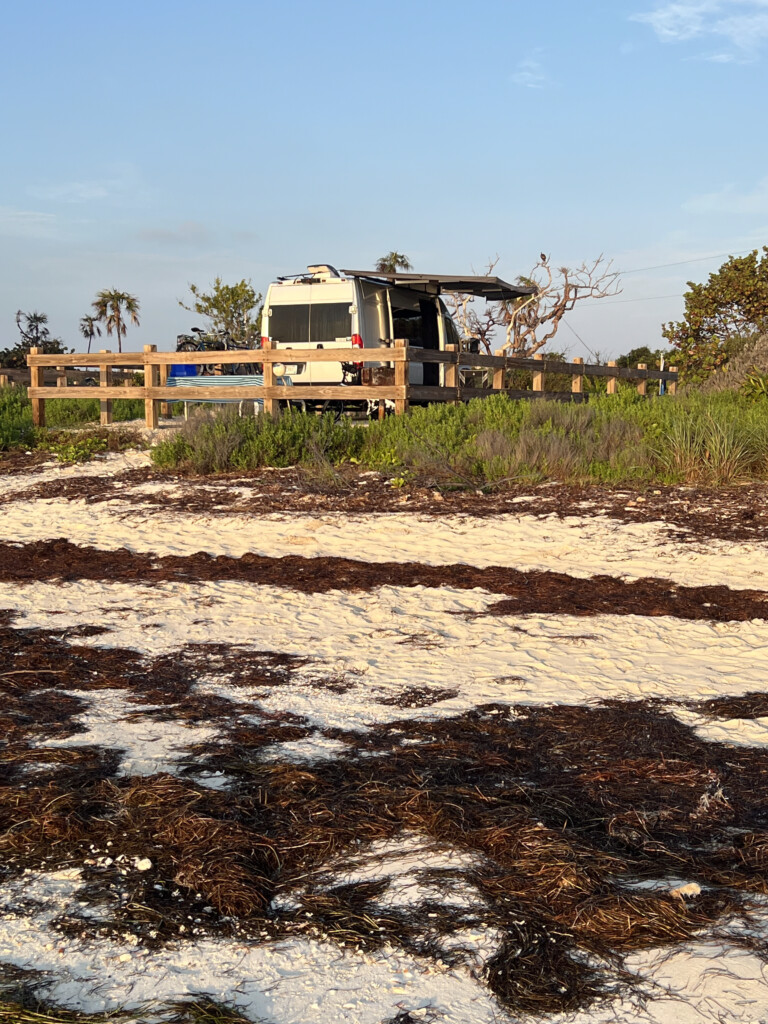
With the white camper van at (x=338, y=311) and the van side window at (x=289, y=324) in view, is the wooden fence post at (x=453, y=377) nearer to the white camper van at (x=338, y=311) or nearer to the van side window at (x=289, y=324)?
the white camper van at (x=338, y=311)

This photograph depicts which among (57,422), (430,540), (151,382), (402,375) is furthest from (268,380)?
(430,540)

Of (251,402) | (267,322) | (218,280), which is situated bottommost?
(251,402)

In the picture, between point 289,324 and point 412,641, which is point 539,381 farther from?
point 412,641

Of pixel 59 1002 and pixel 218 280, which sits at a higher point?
pixel 218 280

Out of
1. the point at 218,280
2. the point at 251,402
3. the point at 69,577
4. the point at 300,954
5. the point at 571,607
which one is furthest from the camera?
the point at 218,280

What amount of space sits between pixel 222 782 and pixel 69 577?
507 centimetres

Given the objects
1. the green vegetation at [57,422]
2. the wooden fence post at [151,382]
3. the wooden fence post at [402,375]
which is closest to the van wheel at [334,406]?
the wooden fence post at [402,375]

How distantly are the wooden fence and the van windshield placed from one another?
883 mm

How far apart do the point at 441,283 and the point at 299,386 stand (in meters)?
4.08

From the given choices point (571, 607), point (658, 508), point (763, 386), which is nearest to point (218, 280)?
point (763, 386)

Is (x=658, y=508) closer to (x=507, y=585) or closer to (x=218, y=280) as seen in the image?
(x=507, y=585)

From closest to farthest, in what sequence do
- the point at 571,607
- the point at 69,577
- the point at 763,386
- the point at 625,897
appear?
the point at 625,897 < the point at 571,607 < the point at 69,577 < the point at 763,386

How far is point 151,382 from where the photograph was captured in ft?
58.4

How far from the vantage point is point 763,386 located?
1470 cm
